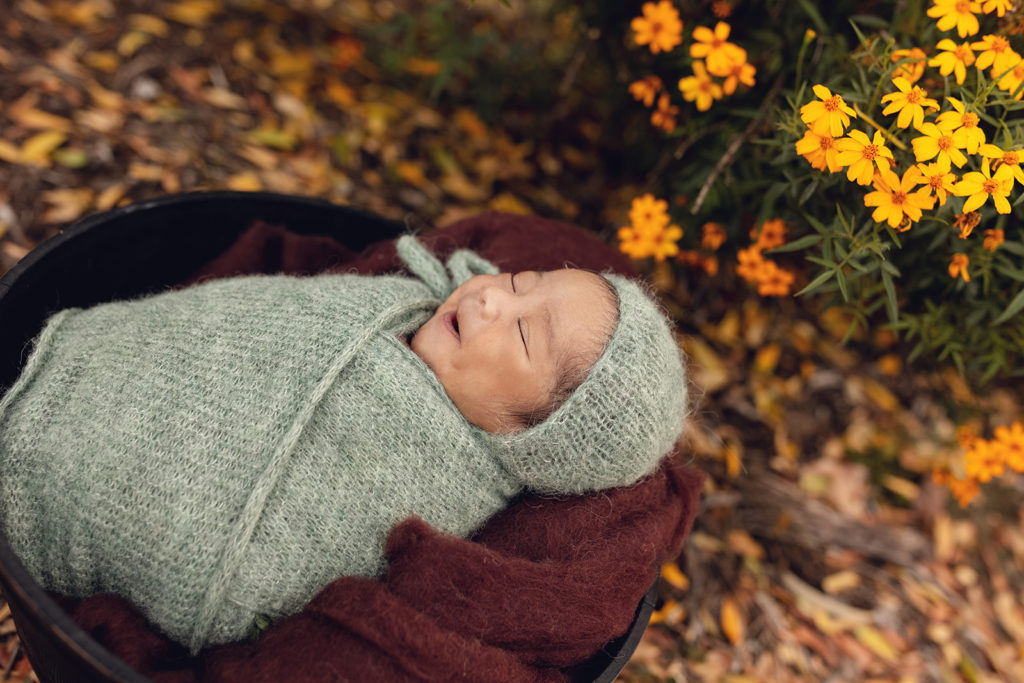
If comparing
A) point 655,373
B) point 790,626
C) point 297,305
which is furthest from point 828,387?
point 297,305

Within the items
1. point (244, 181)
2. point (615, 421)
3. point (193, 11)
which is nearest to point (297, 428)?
point (615, 421)

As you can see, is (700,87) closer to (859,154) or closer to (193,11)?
(859,154)

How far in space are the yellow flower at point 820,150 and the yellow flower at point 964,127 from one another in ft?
0.53

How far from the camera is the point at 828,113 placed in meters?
1.30

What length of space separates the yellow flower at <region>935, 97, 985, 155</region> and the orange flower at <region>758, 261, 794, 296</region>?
0.61 metres

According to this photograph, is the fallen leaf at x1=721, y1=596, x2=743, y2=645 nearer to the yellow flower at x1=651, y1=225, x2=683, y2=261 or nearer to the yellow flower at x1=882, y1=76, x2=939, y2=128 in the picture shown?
the yellow flower at x1=651, y1=225, x2=683, y2=261

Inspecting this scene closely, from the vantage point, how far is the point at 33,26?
2.45 metres

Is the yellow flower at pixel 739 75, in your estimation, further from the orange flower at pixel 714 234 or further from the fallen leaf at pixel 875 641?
the fallen leaf at pixel 875 641

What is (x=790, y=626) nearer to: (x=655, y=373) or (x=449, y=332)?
(x=655, y=373)

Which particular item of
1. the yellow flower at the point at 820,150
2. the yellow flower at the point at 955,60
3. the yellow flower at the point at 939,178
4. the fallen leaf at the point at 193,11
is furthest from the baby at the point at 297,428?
the fallen leaf at the point at 193,11

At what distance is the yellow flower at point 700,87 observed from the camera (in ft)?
5.55

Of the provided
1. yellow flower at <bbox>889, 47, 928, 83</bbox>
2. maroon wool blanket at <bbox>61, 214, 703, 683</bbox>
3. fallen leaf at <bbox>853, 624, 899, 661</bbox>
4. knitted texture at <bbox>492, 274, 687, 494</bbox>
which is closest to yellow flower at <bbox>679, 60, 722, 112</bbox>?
yellow flower at <bbox>889, 47, 928, 83</bbox>

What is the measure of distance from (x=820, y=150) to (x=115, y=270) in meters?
1.59

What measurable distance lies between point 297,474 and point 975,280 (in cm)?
148
